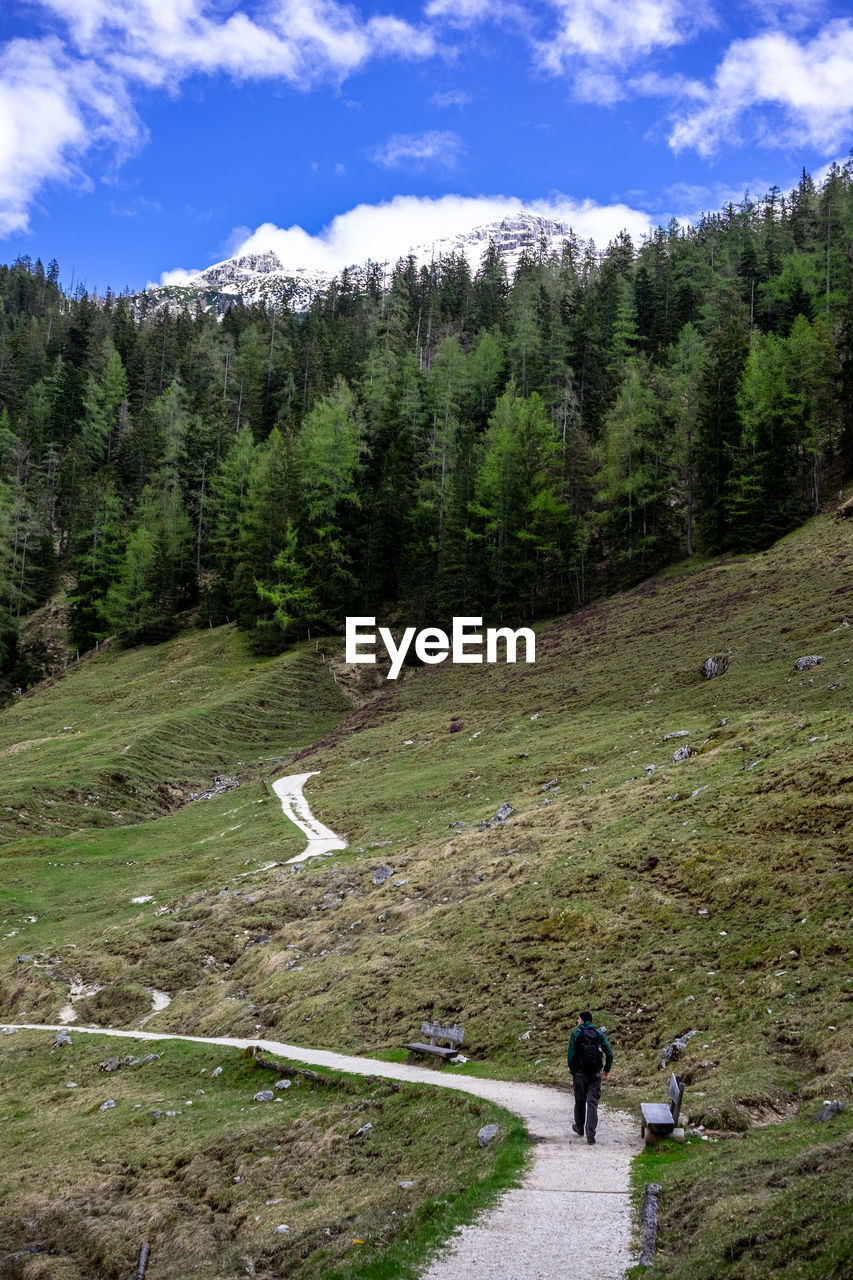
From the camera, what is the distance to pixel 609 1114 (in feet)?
→ 46.5

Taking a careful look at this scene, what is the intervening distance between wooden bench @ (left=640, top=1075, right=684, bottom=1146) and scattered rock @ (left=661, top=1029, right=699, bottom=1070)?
3.10m

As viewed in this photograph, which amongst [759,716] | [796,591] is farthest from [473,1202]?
[796,591]

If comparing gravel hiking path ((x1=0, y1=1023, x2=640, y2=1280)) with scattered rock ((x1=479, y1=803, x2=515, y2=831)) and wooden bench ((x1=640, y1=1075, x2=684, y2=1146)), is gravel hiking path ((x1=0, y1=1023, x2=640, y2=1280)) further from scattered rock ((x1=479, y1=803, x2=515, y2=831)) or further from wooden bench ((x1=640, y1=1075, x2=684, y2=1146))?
scattered rock ((x1=479, y1=803, x2=515, y2=831))

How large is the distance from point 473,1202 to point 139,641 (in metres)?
96.1

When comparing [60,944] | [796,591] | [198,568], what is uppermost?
[198,568]

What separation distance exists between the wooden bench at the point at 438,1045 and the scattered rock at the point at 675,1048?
15.1ft

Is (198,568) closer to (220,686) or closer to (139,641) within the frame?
(139,641)

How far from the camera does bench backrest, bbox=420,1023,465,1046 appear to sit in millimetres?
18656

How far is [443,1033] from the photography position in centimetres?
1875

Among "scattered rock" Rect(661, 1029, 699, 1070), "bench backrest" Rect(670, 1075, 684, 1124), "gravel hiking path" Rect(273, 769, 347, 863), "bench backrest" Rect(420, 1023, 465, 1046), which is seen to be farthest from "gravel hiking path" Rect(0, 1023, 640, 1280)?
"gravel hiking path" Rect(273, 769, 347, 863)

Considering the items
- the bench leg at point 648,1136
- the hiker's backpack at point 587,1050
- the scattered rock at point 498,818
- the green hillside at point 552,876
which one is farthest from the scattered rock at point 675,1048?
the scattered rock at point 498,818

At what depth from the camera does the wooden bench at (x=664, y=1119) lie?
12.3 meters

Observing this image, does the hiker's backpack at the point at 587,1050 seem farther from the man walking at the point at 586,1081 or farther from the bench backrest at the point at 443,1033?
the bench backrest at the point at 443,1033

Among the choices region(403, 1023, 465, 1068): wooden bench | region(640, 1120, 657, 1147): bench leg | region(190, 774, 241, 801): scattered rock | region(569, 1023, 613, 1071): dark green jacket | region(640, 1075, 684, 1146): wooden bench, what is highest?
region(569, 1023, 613, 1071): dark green jacket
